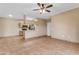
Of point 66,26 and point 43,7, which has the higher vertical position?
point 43,7

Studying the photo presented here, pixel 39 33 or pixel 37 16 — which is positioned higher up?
pixel 37 16

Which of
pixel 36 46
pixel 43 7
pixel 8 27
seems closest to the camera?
pixel 43 7

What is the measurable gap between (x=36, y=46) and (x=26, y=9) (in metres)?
0.85

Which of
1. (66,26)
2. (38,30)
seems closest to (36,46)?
(38,30)

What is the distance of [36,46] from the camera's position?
2.36 m

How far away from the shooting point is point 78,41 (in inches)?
84.5

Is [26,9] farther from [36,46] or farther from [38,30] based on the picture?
[36,46]

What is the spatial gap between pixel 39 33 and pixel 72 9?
0.96 meters

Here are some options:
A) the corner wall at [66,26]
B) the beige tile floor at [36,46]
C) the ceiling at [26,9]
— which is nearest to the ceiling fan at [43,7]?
the ceiling at [26,9]

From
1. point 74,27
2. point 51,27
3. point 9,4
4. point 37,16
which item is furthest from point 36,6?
point 74,27

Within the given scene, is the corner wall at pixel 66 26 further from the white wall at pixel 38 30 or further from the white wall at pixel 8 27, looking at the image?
the white wall at pixel 8 27

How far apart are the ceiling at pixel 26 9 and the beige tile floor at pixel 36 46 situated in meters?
0.55

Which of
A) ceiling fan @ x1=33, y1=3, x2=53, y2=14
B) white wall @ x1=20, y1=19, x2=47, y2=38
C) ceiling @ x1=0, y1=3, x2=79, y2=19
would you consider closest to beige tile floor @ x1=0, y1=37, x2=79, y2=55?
white wall @ x1=20, y1=19, x2=47, y2=38
